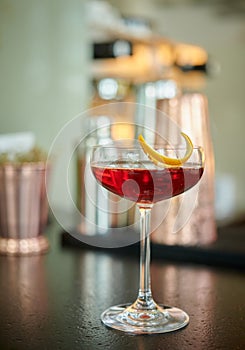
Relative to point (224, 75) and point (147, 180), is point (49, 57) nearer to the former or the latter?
point (147, 180)

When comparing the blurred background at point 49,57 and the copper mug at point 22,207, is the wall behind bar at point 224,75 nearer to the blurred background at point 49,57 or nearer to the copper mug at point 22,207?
the blurred background at point 49,57

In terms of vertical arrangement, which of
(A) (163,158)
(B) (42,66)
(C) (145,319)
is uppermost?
(B) (42,66)

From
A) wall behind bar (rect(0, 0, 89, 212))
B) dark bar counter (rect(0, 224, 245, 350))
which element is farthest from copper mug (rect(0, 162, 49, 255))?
wall behind bar (rect(0, 0, 89, 212))

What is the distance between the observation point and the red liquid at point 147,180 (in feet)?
2.69

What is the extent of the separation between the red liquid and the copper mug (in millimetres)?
463

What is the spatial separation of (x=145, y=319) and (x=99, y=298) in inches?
5.7

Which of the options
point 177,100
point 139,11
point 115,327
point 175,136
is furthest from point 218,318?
point 139,11

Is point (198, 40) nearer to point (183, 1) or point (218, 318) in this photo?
point (183, 1)

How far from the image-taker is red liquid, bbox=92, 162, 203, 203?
2.69 feet

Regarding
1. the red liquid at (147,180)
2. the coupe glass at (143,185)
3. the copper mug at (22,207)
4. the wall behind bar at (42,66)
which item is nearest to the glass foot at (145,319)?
the coupe glass at (143,185)

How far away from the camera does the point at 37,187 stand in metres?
1.32

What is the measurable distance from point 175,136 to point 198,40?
379 centimetres

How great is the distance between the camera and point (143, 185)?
2.72 feet

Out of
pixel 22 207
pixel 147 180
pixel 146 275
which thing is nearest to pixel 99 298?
pixel 146 275
